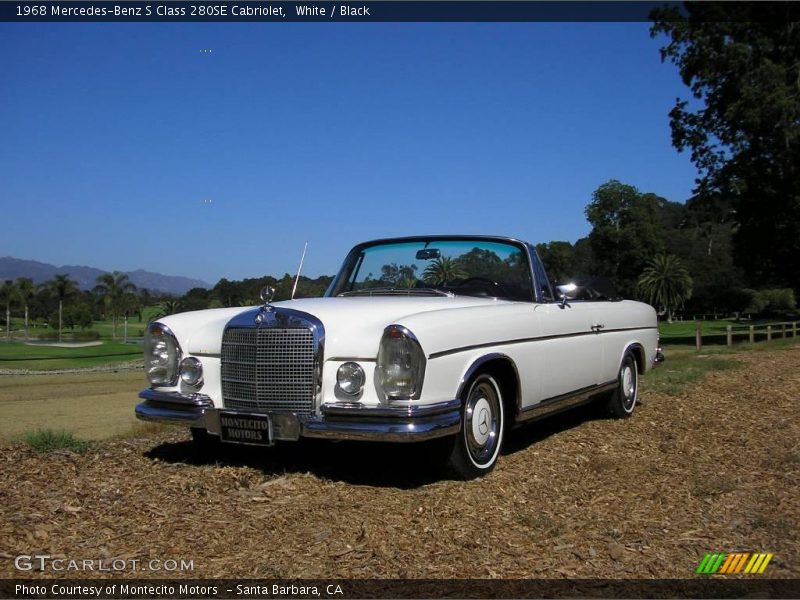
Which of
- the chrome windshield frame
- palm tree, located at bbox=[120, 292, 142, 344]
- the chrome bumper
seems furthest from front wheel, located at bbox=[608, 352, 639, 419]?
palm tree, located at bbox=[120, 292, 142, 344]

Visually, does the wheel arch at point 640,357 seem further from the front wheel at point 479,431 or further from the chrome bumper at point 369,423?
the chrome bumper at point 369,423

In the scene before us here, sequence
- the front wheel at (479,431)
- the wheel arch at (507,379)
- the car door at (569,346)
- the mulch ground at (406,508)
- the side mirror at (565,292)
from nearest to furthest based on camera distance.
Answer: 1. the mulch ground at (406,508)
2. the front wheel at (479,431)
3. the wheel arch at (507,379)
4. the car door at (569,346)
5. the side mirror at (565,292)

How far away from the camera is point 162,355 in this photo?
5.06 metres

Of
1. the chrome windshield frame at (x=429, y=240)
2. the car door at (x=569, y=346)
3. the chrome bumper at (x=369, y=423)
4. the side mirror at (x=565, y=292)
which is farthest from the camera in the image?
the side mirror at (x=565, y=292)

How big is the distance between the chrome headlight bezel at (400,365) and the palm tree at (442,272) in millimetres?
1767

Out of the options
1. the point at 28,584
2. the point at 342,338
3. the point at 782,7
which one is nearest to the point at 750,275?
the point at 782,7

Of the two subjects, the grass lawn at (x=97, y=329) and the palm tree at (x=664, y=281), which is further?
the grass lawn at (x=97, y=329)

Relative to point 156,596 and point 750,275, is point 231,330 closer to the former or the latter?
point 156,596

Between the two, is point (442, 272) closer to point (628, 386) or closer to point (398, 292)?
point (398, 292)

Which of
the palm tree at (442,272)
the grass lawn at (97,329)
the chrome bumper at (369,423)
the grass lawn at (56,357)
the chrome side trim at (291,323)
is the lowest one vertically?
the grass lawn at (56,357)

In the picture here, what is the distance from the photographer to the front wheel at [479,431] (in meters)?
4.54

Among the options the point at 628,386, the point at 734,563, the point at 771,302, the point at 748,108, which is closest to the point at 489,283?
the point at 628,386

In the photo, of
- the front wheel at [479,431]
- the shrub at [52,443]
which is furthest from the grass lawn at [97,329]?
the front wheel at [479,431]

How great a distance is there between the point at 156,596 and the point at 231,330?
2.17 meters
